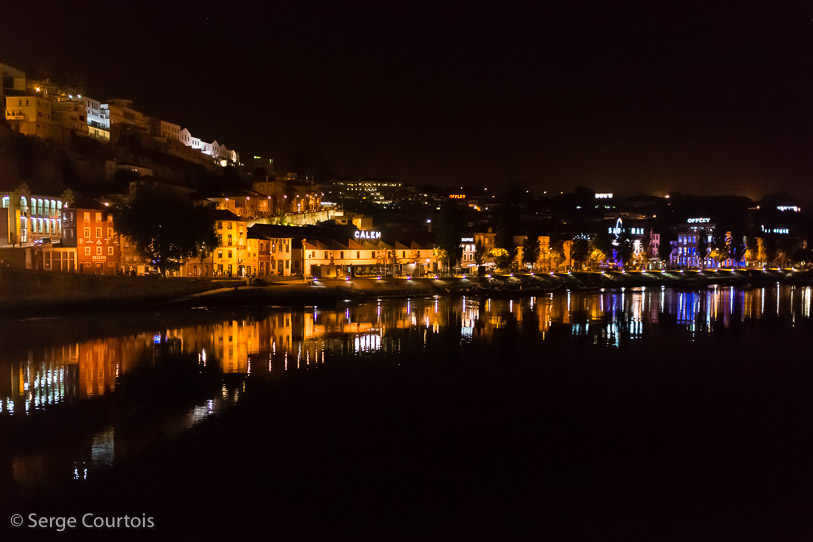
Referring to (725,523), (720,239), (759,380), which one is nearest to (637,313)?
(759,380)

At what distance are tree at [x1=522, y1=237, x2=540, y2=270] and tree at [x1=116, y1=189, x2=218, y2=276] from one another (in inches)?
1343

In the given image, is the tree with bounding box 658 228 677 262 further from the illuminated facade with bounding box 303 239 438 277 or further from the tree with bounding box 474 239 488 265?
the illuminated facade with bounding box 303 239 438 277

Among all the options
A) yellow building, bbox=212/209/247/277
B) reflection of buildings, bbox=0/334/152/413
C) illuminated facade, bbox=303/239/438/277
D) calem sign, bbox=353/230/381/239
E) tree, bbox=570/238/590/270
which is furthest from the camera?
tree, bbox=570/238/590/270

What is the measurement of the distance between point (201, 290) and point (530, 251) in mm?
35718

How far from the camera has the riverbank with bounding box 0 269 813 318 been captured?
95.8 ft

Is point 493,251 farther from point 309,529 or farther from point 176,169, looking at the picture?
point 309,529

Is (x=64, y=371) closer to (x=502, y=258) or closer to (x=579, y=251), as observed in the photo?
(x=502, y=258)

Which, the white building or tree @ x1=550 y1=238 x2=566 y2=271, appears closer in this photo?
the white building


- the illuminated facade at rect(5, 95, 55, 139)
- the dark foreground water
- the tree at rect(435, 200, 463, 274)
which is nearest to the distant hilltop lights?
the tree at rect(435, 200, 463, 274)

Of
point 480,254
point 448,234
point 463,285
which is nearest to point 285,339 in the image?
point 463,285

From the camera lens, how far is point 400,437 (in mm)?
12484

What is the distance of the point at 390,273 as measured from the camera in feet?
167

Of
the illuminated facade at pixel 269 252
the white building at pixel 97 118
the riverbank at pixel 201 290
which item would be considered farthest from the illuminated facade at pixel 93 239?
the white building at pixel 97 118

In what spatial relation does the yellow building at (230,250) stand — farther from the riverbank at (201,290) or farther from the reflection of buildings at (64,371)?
the reflection of buildings at (64,371)
